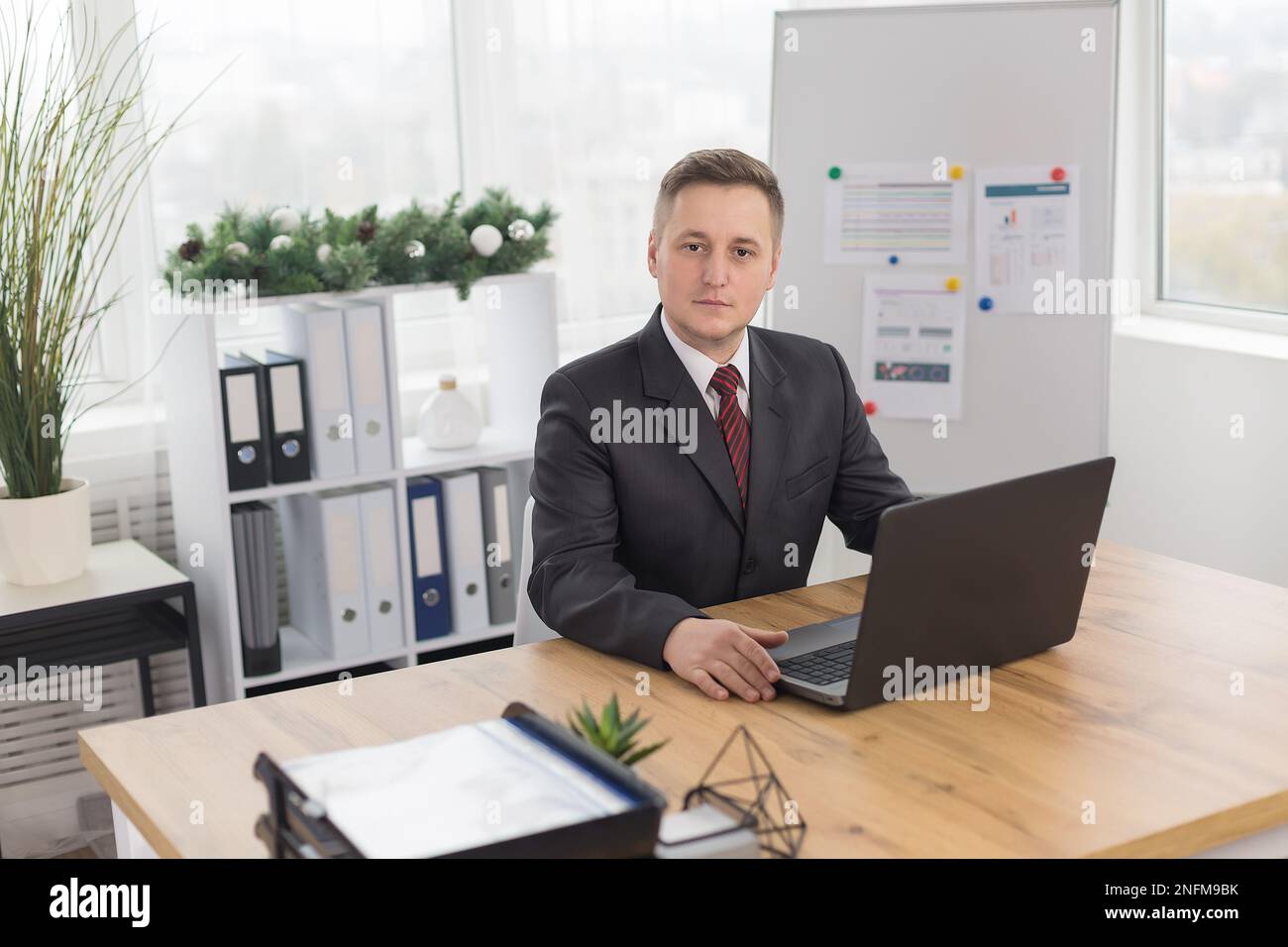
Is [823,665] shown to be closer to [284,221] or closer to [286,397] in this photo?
[286,397]

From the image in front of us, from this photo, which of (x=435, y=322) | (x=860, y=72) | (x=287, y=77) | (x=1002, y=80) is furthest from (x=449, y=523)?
(x=1002, y=80)

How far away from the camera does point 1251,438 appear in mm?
3322

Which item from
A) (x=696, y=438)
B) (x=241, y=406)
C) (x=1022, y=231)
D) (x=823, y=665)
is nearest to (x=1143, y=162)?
(x=1022, y=231)

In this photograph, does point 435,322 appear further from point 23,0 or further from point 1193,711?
point 1193,711

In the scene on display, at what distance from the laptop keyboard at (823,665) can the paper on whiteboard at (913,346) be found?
5.69 feet

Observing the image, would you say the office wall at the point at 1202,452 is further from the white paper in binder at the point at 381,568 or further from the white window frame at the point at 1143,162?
the white paper in binder at the point at 381,568

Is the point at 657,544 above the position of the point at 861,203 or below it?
below

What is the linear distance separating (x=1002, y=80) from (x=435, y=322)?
60.3 inches

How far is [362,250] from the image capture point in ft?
9.43

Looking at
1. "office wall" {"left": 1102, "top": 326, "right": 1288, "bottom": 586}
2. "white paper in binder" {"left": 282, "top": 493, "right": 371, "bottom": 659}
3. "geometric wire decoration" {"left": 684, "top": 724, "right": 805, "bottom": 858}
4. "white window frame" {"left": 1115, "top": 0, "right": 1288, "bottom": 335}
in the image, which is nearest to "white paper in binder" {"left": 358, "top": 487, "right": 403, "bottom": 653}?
"white paper in binder" {"left": 282, "top": 493, "right": 371, "bottom": 659}

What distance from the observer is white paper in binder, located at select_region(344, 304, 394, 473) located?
2.98 metres

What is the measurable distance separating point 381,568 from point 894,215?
57.9 inches

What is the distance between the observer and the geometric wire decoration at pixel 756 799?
4.13ft
